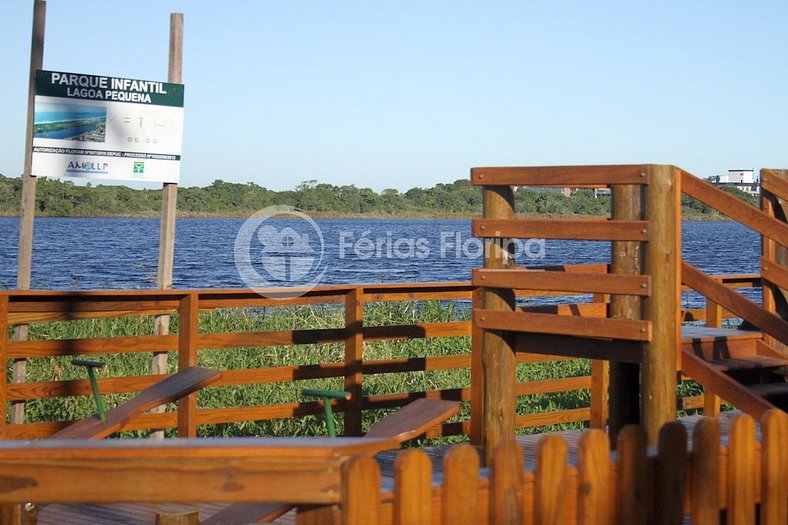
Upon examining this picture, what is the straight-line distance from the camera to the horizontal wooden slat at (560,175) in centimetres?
495

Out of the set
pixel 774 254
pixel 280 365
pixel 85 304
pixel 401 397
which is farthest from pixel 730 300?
pixel 280 365

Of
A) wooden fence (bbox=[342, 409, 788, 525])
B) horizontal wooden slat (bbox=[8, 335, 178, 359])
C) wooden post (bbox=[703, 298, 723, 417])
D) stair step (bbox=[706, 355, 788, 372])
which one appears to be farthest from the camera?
wooden post (bbox=[703, 298, 723, 417])

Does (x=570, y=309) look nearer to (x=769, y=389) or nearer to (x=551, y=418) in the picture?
(x=769, y=389)

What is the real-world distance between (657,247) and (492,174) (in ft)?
3.32

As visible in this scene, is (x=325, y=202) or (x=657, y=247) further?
(x=325, y=202)

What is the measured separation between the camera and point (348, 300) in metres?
7.44

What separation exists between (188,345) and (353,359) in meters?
1.13

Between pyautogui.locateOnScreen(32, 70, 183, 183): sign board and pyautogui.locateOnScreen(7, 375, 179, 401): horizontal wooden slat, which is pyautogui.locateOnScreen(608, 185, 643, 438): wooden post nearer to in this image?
pyautogui.locateOnScreen(7, 375, 179, 401): horizontal wooden slat

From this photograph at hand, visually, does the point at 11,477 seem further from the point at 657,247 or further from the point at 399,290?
the point at 399,290

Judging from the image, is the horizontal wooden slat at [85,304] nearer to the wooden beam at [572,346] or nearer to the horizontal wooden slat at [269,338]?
the horizontal wooden slat at [269,338]

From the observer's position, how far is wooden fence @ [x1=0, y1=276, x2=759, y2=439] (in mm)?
6836

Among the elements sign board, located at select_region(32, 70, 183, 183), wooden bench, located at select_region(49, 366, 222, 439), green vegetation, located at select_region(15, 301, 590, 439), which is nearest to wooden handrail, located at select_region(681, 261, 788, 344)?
wooden bench, located at select_region(49, 366, 222, 439)

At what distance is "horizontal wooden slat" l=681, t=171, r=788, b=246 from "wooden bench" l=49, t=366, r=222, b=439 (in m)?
2.48

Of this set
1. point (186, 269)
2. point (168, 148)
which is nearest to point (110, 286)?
point (186, 269)
